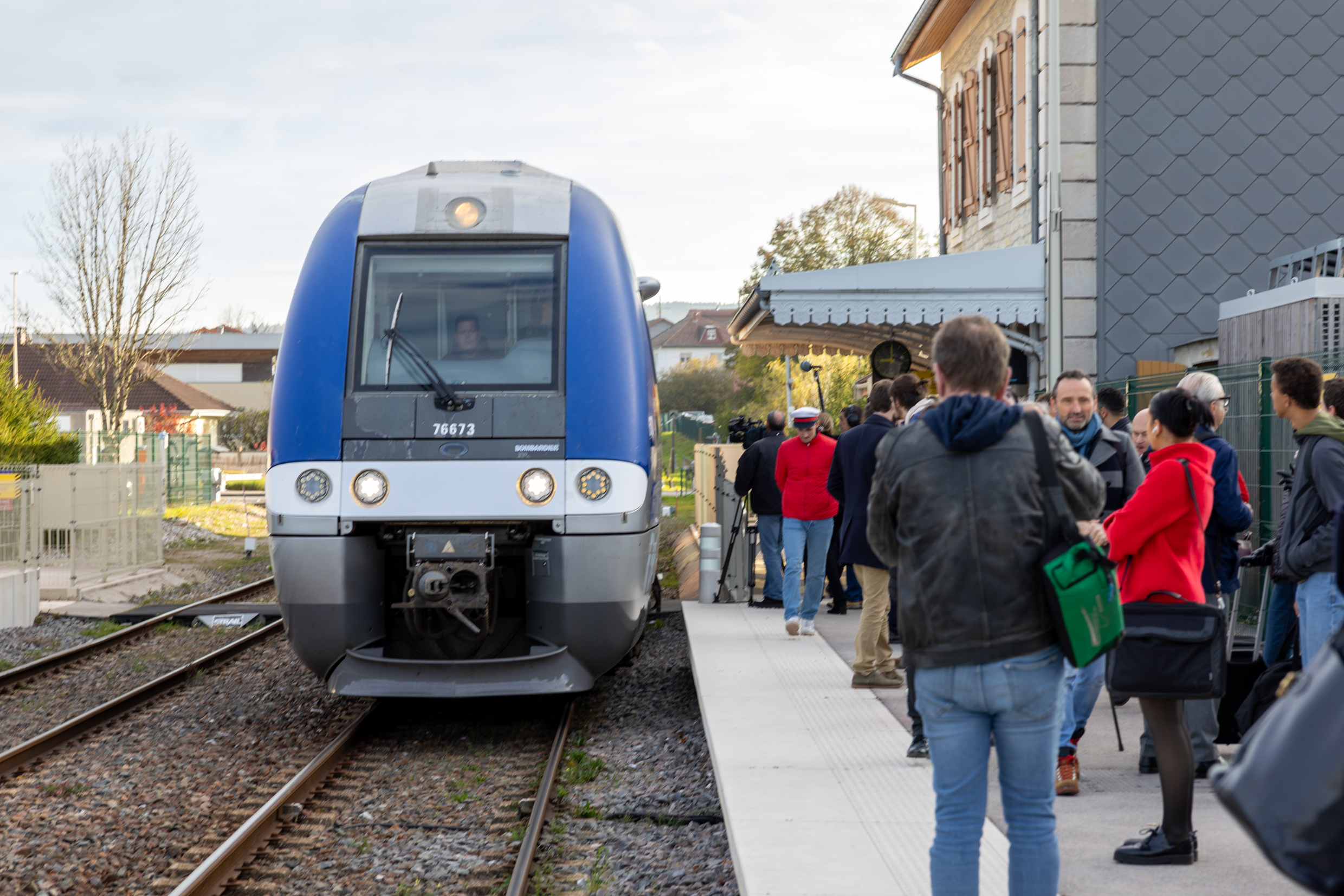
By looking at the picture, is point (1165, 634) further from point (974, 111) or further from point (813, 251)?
point (813, 251)

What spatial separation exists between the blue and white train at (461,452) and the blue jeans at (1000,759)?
379 centimetres

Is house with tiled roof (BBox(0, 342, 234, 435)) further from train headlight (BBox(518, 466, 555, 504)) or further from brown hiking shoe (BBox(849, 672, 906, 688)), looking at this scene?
train headlight (BBox(518, 466, 555, 504))

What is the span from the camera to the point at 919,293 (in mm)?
11797

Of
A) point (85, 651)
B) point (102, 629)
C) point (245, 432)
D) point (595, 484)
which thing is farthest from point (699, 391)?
point (595, 484)

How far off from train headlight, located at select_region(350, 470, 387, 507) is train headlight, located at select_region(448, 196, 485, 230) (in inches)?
59.5

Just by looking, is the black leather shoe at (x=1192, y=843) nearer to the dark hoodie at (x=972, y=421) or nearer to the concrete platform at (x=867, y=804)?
the concrete platform at (x=867, y=804)

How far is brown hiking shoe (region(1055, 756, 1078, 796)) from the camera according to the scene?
551 centimetres

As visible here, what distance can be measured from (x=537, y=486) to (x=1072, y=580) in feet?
13.4

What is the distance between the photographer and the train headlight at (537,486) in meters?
6.92

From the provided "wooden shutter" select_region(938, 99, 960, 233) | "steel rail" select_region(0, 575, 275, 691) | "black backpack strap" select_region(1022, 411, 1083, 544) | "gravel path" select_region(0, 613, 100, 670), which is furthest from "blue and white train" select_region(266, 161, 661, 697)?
"wooden shutter" select_region(938, 99, 960, 233)

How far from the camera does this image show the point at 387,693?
6848 millimetres

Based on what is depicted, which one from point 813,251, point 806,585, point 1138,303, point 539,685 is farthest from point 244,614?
point 813,251

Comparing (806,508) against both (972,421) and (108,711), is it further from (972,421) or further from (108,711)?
(972,421)

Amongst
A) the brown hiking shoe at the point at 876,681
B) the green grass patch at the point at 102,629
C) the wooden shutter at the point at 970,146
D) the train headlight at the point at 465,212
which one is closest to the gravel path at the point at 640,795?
the brown hiking shoe at the point at 876,681
